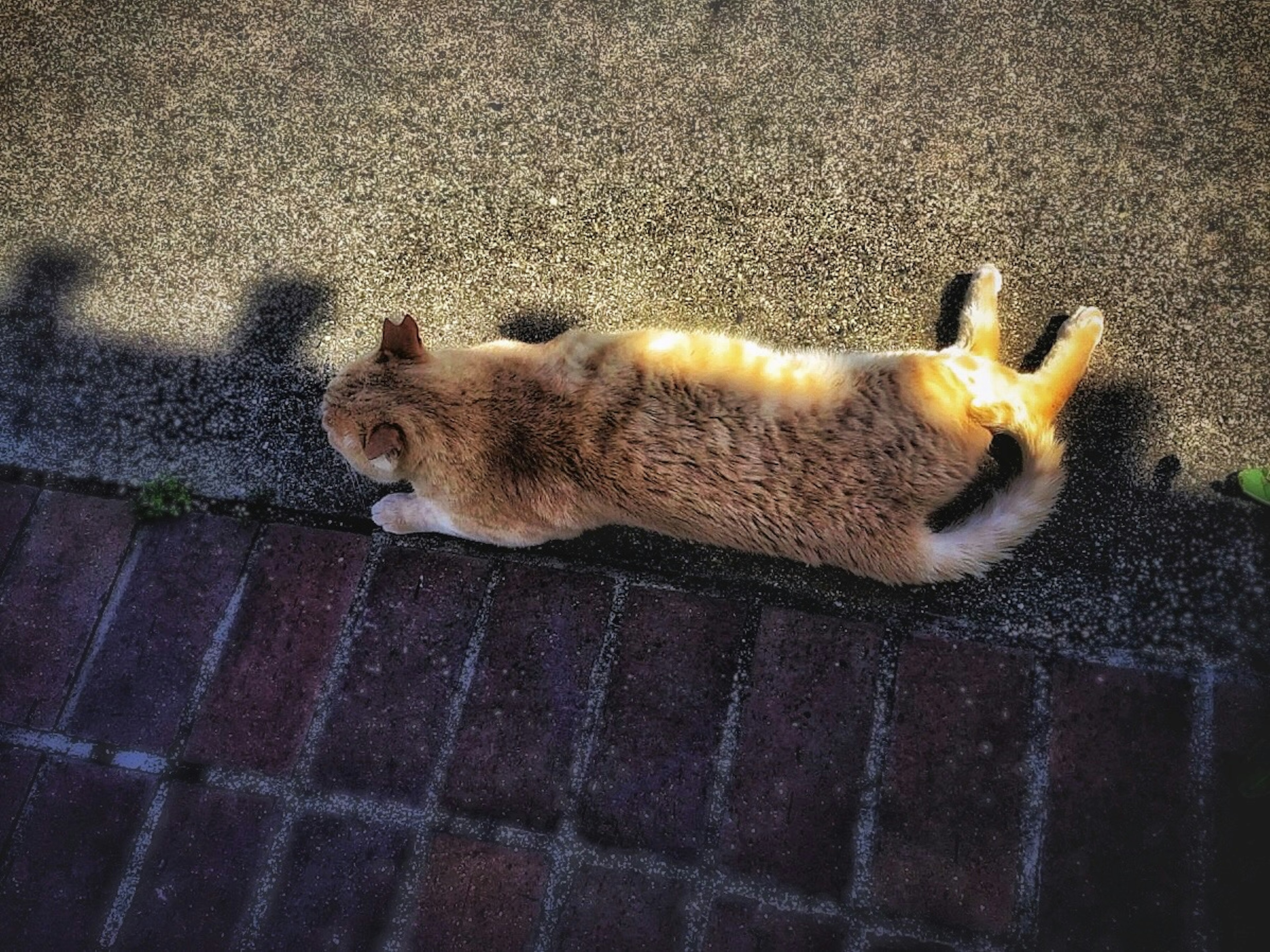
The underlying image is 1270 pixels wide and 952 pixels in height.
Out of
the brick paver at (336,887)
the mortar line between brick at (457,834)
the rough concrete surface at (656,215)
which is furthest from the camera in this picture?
the rough concrete surface at (656,215)

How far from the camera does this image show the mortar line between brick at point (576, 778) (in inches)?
104

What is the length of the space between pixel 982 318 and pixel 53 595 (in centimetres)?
347

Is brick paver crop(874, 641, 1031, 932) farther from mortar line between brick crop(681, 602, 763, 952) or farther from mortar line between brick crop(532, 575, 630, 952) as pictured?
mortar line between brick crop(532, 575, 630, 952)

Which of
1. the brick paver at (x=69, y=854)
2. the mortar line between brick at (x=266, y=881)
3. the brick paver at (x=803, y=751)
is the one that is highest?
the brick paver at (x=803, y=751)

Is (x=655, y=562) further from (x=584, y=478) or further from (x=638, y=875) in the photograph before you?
(x=638, y=875)

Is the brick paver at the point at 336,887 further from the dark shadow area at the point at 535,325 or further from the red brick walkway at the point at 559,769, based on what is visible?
the dark shadow area at the point at 535,325

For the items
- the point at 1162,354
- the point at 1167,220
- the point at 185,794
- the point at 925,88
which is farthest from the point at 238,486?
the point at 1167,220

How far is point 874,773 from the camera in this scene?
106 inches

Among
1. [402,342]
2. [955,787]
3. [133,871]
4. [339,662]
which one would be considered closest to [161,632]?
[339,662]

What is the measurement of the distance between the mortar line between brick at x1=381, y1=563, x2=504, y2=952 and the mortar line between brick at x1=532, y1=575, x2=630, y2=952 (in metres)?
0.40

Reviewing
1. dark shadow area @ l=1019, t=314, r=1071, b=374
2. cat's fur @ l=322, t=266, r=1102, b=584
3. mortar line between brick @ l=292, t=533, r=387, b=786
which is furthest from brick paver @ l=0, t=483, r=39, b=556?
dark shadow area @ l=1019, t=314, r=1071, b=374

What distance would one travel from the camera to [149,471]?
315 cm

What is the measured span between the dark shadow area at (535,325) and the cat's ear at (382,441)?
0.89 metres

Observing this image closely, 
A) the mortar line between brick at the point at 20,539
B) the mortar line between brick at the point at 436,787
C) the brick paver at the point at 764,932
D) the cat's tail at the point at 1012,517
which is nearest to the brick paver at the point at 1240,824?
the cat's tail at the point at 1012,517
